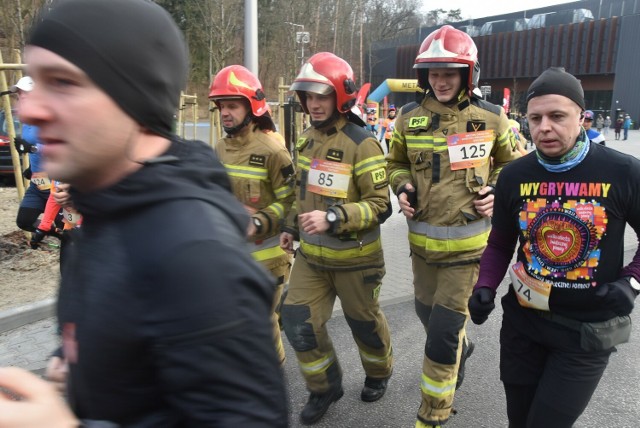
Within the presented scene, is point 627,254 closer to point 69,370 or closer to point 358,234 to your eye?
point 358,234

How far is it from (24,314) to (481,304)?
393 centimetres

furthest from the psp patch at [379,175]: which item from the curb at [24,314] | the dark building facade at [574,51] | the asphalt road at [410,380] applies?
the dark building facade at [574,51]

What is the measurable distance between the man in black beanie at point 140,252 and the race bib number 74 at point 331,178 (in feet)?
7.97

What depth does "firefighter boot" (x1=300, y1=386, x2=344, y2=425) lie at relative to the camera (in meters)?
3.45

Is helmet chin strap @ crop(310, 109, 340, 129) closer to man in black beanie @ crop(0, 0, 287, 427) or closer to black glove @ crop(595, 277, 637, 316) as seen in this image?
black glove @ crop(595, 277, 637, 316)

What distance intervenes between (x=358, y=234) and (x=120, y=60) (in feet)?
8.55

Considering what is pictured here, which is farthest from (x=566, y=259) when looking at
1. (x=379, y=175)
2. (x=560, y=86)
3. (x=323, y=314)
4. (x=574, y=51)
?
(x=574, y=51)

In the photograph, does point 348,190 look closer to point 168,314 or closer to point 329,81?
point 329,81

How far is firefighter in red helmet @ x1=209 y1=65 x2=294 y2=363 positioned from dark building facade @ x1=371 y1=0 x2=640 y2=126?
36.3 meters

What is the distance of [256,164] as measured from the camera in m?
3.69

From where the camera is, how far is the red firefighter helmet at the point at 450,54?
336 cm

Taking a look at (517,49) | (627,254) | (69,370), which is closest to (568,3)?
(517,49)

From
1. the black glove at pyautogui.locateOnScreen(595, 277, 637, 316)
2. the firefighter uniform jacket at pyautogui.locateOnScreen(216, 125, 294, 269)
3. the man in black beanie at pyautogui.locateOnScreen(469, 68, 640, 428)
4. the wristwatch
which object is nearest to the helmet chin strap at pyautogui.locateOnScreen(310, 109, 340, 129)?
the firefighter uniform jacket at pyautogui.locateOnScreen(216, 125, 294, 269)

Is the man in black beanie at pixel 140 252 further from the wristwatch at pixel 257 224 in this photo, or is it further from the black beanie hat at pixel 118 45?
the wristwatch at pixel 257 224
